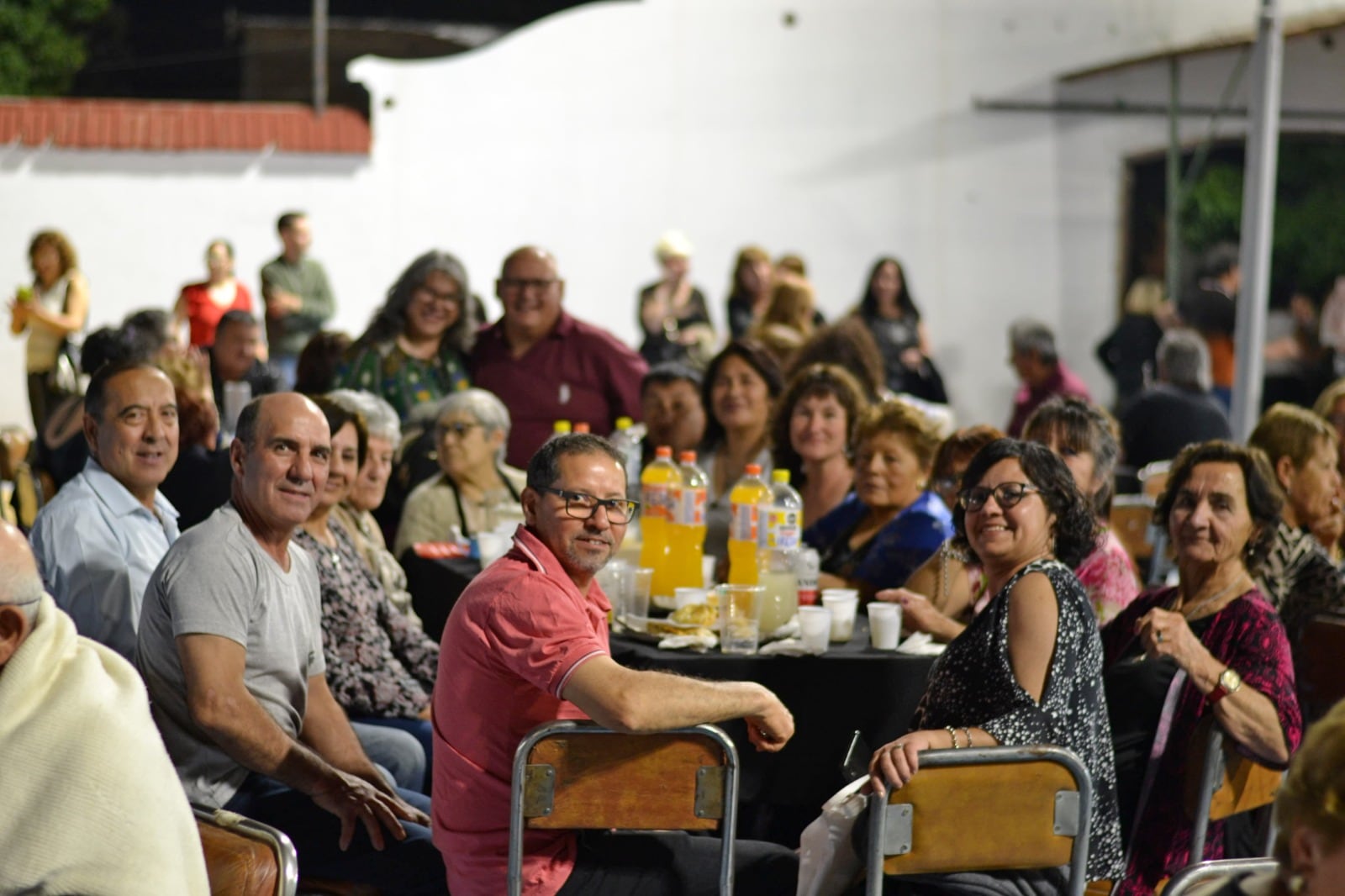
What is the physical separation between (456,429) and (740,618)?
5.34ft

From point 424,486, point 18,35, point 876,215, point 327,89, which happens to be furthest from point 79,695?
point 18,35

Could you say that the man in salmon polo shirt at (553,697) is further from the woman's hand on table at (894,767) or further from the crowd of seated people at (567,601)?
the woman's hand on table at (894,767)

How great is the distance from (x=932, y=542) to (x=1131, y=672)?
0.89 metres

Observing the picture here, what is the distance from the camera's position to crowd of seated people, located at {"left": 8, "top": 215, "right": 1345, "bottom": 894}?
287 cm

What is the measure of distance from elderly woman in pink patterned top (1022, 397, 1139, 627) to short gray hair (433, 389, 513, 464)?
1.71 meters

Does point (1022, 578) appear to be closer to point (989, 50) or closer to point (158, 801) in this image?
point (158, 801)

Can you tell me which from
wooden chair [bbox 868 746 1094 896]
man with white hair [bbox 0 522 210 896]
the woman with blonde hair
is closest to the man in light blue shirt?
man with white hair [bbox 0 522 210 896]

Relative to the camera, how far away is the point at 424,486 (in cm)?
517

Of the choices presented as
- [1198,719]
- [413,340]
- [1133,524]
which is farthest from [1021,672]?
[413,340]

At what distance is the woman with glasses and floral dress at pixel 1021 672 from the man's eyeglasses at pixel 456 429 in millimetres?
2192

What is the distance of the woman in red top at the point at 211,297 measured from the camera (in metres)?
9.38

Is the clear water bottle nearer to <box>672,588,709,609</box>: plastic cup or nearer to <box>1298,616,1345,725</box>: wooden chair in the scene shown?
<box>672,588,709,609</box>: plastic cup

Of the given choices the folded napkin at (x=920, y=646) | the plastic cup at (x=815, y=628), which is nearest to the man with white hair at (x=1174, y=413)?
the folded napkin at (x=920, y=646)

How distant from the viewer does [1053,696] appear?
9.62ft
